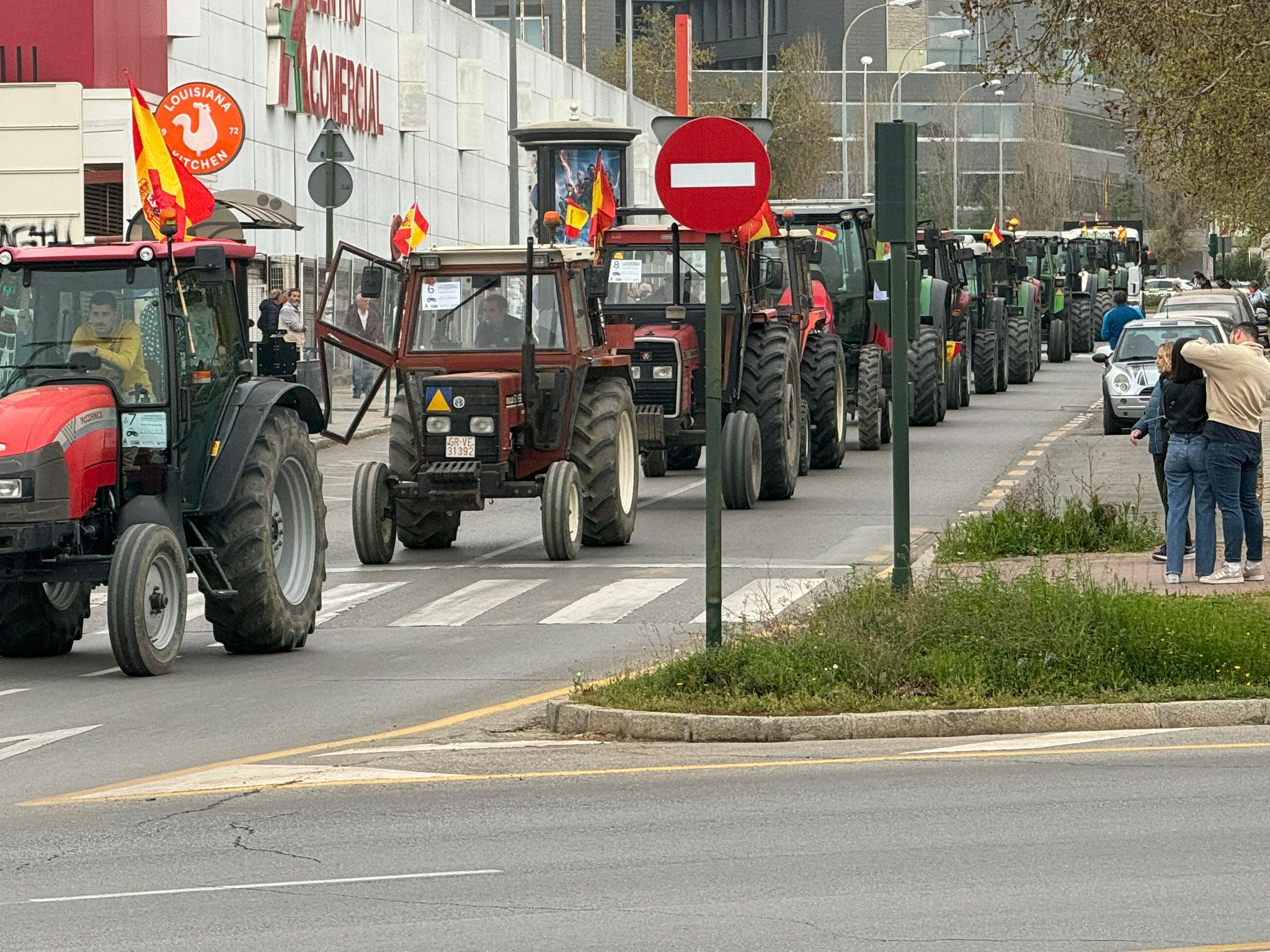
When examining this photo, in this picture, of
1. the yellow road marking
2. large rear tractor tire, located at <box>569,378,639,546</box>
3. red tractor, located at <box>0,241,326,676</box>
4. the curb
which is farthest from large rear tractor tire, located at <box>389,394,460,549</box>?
the yellow road marking

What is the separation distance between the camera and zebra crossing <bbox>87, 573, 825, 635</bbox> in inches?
604

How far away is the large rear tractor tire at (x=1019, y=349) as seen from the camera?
44688 mm

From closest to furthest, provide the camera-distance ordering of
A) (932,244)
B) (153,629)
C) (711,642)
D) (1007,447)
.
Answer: (711,642)
(153,629)
(1007,447)
(932,244)

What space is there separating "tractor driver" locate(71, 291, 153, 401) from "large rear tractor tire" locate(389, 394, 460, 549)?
515 cm

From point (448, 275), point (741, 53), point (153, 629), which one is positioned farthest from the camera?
point (741, 53)

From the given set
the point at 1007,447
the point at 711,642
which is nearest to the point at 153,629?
the point at 711,642

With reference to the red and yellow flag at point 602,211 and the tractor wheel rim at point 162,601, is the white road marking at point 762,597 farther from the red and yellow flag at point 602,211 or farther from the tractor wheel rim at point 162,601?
the red and yellow flag at point 602,211

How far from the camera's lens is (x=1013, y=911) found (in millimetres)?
7207

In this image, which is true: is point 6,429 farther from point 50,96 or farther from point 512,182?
point 512,182

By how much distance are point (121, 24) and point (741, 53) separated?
93170 mm

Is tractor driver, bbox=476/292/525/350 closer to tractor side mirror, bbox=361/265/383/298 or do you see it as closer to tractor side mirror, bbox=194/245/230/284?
tractor side mirror, bbox=361/265/383/298

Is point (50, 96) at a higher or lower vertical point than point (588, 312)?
higher

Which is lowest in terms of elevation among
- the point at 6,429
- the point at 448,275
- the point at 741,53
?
the point at 6,429

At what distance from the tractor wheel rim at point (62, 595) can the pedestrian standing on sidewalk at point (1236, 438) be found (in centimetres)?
717
